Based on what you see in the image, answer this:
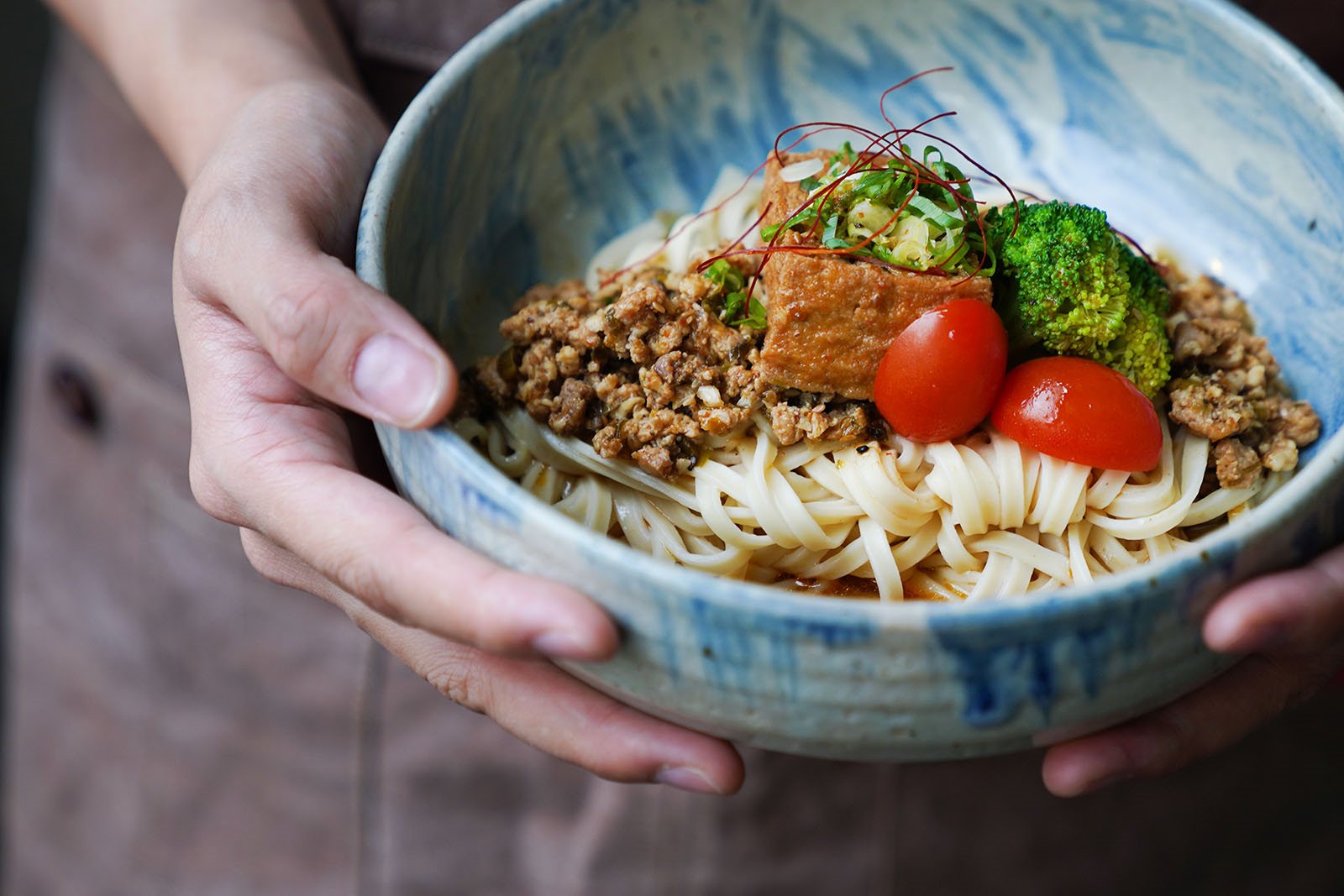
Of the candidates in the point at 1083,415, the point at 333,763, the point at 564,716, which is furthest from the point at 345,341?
the point at 333,763

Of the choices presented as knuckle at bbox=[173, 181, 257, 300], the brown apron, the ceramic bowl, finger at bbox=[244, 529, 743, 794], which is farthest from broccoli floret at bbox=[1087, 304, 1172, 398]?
knuckle at bbox=[173, 181, 257, 300]

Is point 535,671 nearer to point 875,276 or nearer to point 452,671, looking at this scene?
point 452,671

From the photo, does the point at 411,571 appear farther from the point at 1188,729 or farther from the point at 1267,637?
the point at 1188,729

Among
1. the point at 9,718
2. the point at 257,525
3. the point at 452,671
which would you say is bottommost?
the point at 9,718

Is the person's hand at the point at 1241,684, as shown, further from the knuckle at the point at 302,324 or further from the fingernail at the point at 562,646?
the knuckle at the point at 302,324

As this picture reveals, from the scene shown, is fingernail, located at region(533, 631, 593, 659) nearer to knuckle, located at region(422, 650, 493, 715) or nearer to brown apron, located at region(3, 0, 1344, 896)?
knuckle, located at region(422, 650, 493, 715)

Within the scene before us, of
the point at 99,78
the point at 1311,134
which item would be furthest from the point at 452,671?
the point at 99,78

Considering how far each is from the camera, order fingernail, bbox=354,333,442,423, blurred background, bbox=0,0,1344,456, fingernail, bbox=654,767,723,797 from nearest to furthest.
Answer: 1. fingernail, bbox=354,333,442,423
2. fingernail, bbox=654,767,723,797
3. blurred background, bbox=0,0,1344,456
